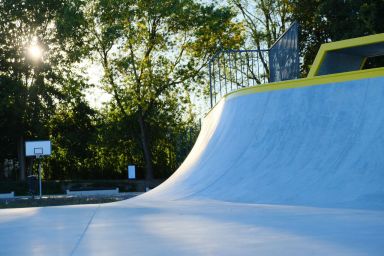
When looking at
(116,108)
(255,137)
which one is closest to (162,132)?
(116,108)

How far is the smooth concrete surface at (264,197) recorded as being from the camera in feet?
15.3

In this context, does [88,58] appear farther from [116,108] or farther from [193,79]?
[193,79]

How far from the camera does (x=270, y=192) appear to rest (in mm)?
9031

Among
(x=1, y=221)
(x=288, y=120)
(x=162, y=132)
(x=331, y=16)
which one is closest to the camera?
(x=1, y=221)

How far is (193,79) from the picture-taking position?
3556 cm

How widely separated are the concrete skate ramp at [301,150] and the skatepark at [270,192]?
0.07 ft

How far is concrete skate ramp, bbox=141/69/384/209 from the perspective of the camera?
8336 mm

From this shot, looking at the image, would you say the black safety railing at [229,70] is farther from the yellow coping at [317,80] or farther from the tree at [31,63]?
the tree at [31,63]

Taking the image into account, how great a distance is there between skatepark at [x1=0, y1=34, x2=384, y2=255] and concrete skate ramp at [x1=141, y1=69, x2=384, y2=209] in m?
0.02

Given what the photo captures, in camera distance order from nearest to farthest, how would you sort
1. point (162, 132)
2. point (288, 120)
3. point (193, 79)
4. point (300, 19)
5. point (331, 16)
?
point (288, 120) < point (331, 16) < point (300, 19) < point (193, 79) < point (162, 132)

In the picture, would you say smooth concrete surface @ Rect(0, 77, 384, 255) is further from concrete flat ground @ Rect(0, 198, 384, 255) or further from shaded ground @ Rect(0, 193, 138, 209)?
shaded ground @ Rect(0, 193, 138, 209)

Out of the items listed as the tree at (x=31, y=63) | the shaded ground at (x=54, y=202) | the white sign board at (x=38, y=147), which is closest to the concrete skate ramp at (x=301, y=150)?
the shaded ground at (x=54, y=202)

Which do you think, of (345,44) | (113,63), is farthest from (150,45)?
(345,44)

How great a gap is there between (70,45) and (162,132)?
8190 millimetres
